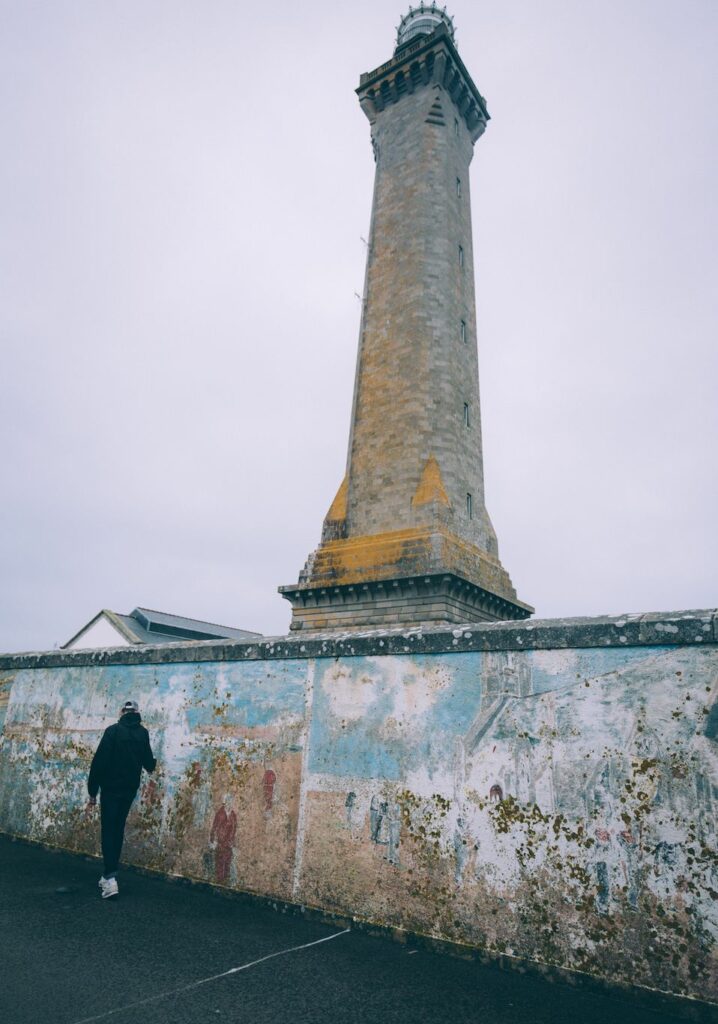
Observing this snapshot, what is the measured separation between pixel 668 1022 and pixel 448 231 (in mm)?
18925

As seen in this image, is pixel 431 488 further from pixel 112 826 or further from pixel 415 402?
pixel 112 826

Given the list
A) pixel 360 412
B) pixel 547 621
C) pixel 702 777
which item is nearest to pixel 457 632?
pixel 547 621

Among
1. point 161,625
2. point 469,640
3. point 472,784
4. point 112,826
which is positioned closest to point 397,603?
point 112,826

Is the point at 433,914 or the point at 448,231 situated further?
the point at 448,231

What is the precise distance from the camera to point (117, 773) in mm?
4918

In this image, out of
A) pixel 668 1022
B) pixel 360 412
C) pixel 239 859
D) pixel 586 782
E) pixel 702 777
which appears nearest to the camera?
pixel 668 1022

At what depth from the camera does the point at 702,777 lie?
3.20 m

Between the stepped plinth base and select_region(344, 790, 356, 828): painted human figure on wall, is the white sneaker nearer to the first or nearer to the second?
select_region(344, 790, 356, 828): painted human figure on wall

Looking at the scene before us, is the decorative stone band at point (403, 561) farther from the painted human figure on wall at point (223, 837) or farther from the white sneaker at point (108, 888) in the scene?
the white sneaker at point (108, 888)

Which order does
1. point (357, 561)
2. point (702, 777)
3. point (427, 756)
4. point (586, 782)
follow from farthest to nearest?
point (357, 561), point (427, 756), point (586, 782), point (702, 777)

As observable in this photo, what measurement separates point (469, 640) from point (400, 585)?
9.88 meters

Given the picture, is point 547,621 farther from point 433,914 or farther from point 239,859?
point 239,859

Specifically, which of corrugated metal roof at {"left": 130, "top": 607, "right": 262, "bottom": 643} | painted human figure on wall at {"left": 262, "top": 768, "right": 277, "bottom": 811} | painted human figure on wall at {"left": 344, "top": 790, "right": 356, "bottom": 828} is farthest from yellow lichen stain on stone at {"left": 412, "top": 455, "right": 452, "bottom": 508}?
corrugated metal roof at {"left": 130, "top": 607, "right": 262, "bottom": 643}

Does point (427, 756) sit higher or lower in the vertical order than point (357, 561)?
lower
